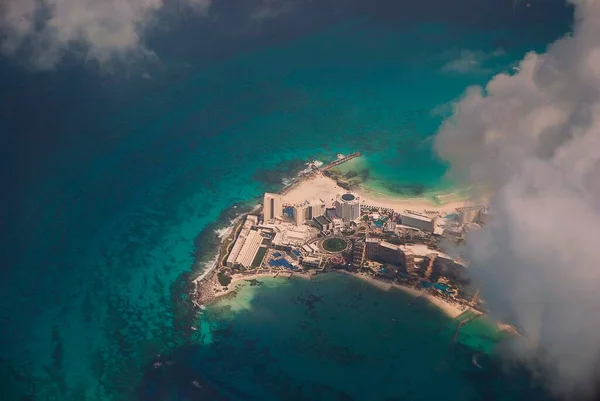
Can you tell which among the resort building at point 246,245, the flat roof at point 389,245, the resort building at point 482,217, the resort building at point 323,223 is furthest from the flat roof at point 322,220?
the resort building at point 482,217

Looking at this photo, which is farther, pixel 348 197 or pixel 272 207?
pixel 348 197

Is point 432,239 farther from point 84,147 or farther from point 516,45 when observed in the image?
point 516,45

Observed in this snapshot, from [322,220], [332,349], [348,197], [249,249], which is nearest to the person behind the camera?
[332,349]

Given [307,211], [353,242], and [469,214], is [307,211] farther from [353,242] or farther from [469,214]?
[469,214]

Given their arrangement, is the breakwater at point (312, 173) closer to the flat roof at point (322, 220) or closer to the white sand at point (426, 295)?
the flat roof at point (322, 220)

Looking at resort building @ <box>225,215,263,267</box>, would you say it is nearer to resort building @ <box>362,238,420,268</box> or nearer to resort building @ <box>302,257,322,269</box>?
resort building @ <box>302,257,322,269</box>

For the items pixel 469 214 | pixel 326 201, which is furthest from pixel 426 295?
pixel 326 201
